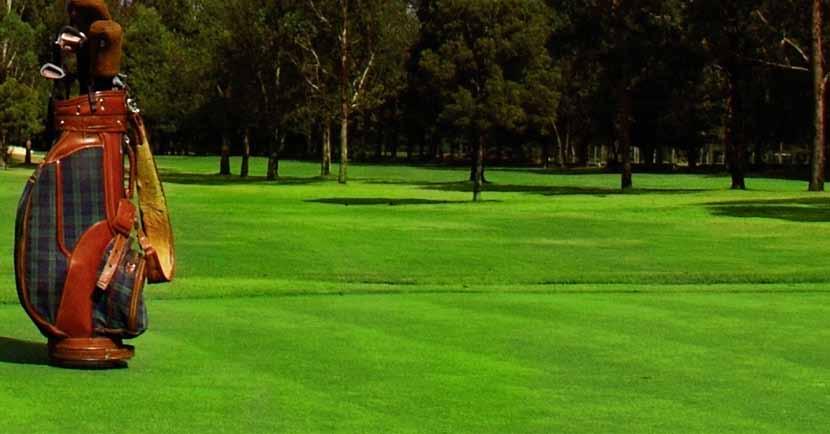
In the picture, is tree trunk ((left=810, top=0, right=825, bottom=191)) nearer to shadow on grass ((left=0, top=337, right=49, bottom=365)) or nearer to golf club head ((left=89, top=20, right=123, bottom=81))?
shadow on grass ((left=0, top=337, right=49, bottom=365))

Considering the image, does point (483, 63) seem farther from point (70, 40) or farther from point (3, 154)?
point (3, 154)

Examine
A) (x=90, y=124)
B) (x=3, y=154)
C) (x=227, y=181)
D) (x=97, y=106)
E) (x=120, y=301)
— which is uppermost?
(x=97, y=106)

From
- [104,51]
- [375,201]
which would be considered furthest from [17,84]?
[104,51]

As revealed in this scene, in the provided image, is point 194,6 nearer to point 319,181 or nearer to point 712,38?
point 319,181

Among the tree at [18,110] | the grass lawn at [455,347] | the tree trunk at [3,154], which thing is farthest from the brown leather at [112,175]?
the tree trunk at [3,154]

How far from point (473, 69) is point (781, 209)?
46.5 ft

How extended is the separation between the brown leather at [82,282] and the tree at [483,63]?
42274 millimetres

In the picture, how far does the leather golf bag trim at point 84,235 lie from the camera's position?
30.5ft

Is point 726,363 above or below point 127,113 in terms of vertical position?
below

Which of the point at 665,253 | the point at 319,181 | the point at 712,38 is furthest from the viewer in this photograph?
the point at 319,181

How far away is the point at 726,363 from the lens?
10.4 meters

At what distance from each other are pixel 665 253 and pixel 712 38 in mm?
35955

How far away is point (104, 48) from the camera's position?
9.51 m

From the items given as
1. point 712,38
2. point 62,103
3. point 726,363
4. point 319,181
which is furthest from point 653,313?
point 319,181
